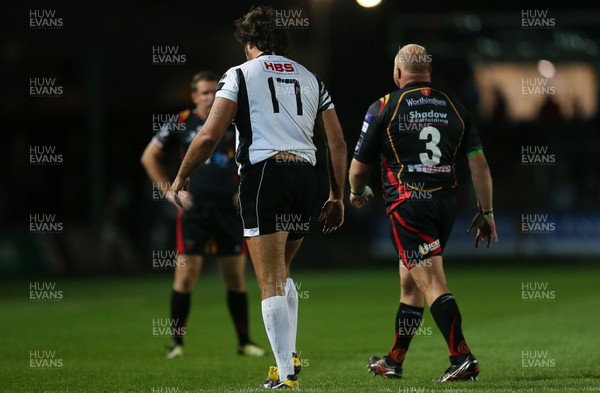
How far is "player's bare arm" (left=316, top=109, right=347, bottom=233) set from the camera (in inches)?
299

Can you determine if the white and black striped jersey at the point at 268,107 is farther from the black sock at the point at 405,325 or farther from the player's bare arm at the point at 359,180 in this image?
the black sock at the point at 405,325

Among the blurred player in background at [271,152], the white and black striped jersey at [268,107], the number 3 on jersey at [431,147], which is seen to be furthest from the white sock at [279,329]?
the number 3 on jersey at [431,147]

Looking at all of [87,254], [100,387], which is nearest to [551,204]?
[87,254]

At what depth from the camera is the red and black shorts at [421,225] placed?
8016 mm

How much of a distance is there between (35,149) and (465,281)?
1575 cm

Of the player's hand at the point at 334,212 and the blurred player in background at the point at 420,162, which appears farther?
the blurred player in background at the point at 420,162

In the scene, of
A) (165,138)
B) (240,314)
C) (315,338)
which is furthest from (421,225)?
(315,338)

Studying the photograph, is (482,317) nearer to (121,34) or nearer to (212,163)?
(212,163)

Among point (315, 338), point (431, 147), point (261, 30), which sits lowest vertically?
point (315, 338)

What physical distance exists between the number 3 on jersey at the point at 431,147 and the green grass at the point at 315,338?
1.58 m

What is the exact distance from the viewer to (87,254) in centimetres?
2398

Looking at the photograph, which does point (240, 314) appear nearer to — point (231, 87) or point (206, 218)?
point (206, 218)

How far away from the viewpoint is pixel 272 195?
732 cm

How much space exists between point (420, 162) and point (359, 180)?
0.47 metres
